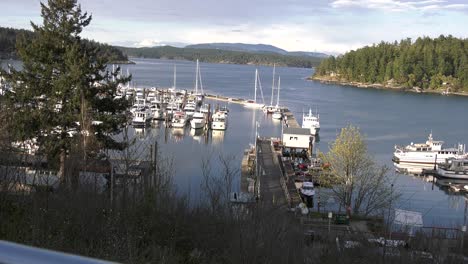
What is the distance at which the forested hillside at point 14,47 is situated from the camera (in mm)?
11273

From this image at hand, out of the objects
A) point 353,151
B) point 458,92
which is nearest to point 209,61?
point 458,92

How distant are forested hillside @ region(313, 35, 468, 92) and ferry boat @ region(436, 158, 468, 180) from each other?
148 ft

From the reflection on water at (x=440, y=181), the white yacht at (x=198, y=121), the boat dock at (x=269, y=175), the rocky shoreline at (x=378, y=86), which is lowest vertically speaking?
the reflection on water at (x=440, y=181)

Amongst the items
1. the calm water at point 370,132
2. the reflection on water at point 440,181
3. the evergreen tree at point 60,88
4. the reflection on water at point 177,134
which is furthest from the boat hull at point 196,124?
the evergreen tree at point 60,88

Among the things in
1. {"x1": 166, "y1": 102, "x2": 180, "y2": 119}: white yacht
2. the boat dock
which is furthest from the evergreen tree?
{"x1": 166, "y1": 102, "x2": 180, "y2": 119}: white yacht

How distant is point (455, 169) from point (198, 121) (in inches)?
513

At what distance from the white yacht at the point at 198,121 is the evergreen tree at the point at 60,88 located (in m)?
16.0

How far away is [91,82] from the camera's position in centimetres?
1046

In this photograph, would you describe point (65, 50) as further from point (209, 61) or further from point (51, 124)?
point (209, 61)

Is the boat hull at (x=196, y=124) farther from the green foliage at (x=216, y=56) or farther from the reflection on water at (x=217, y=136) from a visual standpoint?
the green foliage at (x=216, y=56)

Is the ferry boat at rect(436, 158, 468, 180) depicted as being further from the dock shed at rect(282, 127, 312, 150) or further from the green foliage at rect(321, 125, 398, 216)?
the dock shed at rect(282, 127, 312, 150)

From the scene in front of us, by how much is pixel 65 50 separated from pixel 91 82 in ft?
2.75

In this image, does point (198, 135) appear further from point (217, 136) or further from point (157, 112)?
point (157, 112)

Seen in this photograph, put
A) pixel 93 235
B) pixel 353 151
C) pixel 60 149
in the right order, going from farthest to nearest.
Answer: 1. pixel 353 151
2. pixel 60 149
3. pixel 93 235
